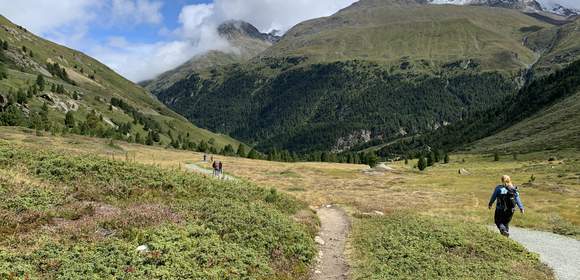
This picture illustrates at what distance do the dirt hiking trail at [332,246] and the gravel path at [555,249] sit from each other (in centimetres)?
966

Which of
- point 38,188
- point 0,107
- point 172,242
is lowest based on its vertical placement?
point 172,242

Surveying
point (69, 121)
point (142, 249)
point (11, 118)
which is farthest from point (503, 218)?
point (69, 121)

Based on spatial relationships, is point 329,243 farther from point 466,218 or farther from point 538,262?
point 466,218

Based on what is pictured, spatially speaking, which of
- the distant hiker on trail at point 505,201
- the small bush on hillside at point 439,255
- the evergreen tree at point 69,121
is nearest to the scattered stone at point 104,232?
the small bush on hillside at point 439,255

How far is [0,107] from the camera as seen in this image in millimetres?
145625

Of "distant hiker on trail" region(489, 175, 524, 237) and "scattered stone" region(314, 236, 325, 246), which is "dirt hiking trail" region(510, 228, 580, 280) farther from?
"scattered stone" region(314, 236, 325, 246)

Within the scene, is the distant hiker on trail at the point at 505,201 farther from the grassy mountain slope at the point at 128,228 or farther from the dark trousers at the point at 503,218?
the grassy mountain slope at the point at 128,228

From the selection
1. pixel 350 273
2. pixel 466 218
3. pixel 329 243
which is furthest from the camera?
pixel 466 218

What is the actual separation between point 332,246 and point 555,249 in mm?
12980

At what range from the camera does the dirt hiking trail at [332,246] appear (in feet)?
64.4

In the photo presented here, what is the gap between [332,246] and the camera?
24.8 metres

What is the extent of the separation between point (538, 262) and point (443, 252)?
173 inches

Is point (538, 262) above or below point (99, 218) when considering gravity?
below

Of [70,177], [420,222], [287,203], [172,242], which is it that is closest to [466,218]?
[420,222]
